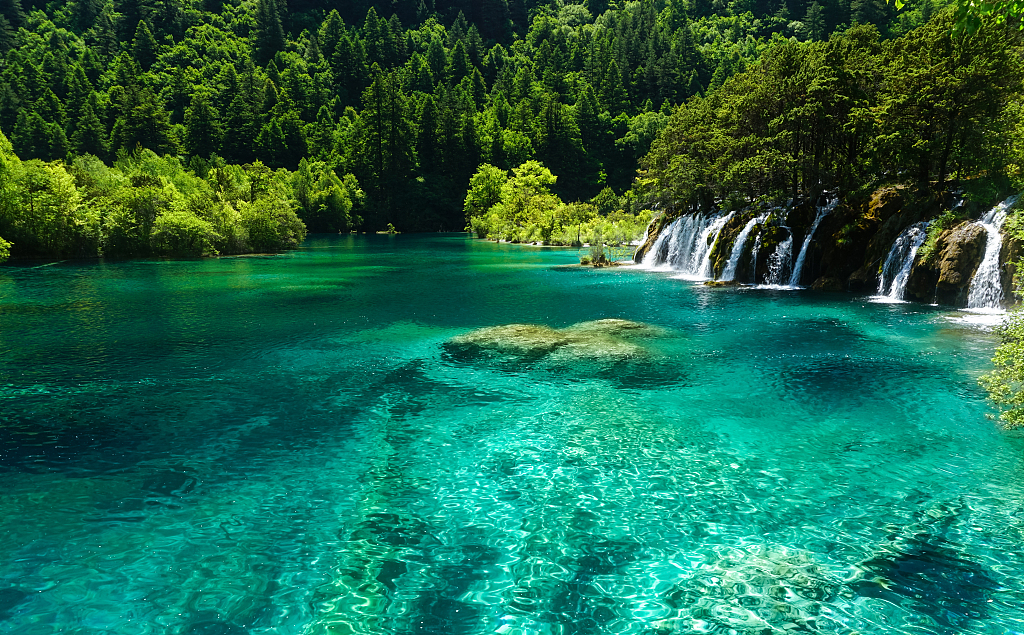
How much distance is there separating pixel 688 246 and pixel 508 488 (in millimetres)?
47177

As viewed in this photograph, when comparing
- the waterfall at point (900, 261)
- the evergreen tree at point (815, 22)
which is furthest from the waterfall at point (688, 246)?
the evergreen tree at point (815, 22)

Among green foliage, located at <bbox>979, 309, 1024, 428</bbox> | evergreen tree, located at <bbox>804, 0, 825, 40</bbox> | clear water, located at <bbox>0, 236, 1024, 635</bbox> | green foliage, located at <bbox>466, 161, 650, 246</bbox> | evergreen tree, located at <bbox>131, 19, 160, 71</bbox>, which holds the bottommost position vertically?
clear water, located at <bbox>0, 236, 1024, 635</bbox>

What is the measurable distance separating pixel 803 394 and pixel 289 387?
16282 mm

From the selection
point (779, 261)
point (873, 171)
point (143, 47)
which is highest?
point (143, 47)

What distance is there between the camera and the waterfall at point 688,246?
49.2 meters

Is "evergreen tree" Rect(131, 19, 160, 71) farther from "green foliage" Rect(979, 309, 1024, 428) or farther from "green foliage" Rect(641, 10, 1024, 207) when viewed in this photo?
"green foliage" Rect(979, 309, 1024, 428)

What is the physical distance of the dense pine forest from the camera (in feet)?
124

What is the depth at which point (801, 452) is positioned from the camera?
13562 millimetres

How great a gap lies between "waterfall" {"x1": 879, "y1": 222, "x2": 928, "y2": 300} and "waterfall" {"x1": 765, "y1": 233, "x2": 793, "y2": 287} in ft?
22.0

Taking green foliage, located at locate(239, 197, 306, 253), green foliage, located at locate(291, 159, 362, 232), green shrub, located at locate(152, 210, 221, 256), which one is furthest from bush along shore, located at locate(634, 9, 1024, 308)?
green foliage, located at locate(291, 159, 362, 232)

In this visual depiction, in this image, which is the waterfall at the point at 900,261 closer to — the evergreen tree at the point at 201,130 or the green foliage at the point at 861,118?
the green foliage at the point at 861,118

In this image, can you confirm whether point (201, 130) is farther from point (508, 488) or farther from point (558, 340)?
point (508, 488)

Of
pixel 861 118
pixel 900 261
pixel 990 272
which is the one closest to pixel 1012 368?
pixel 990 272

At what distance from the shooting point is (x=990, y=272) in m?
28.4
